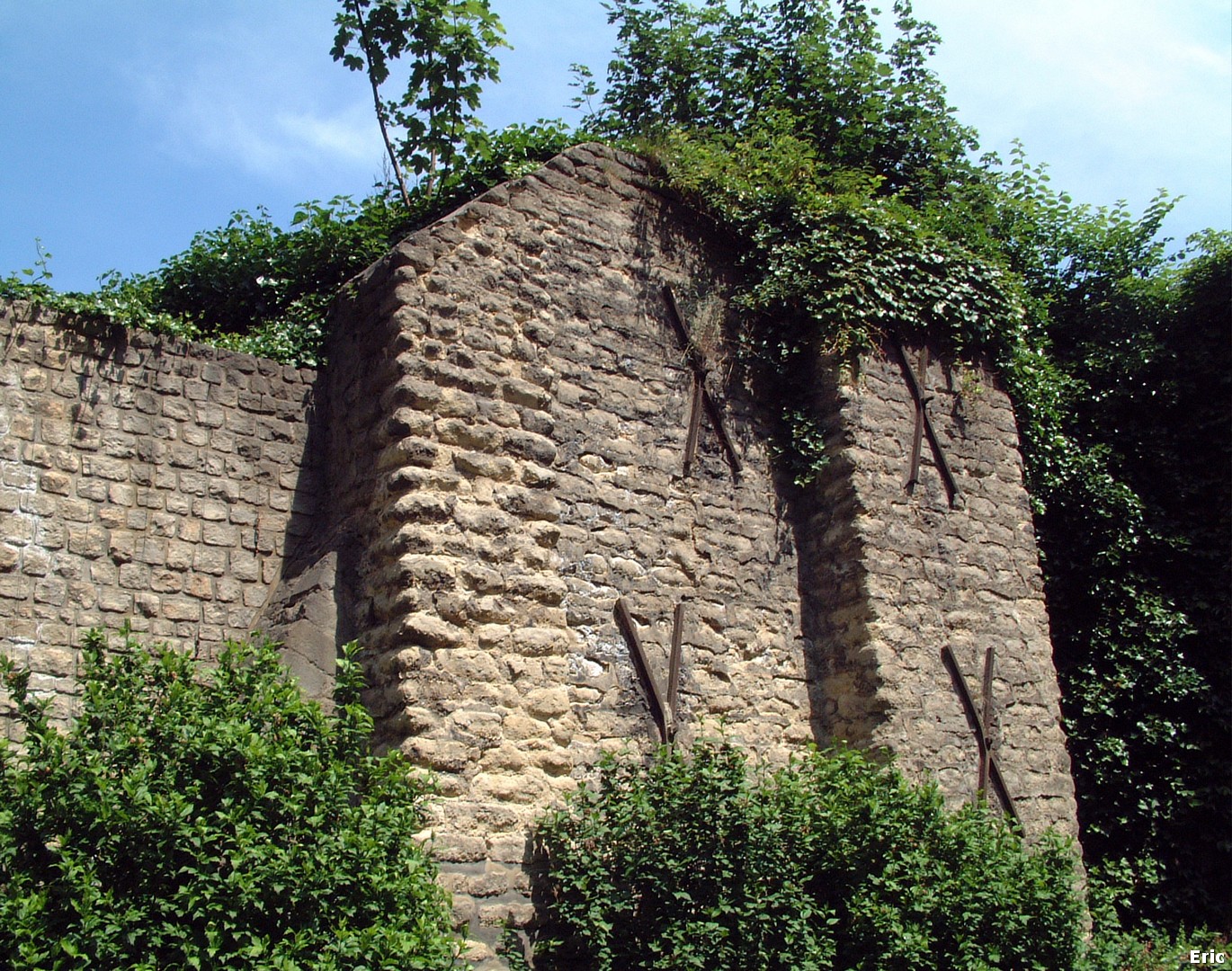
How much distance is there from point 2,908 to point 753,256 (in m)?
5.59

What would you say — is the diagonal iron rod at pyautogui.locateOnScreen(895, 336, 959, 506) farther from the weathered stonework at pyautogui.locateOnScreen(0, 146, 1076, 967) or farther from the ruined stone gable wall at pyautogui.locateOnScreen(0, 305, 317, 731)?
the ruined stone gable wall at pyautogui.locateOnScreen(0, 305, 317, 731)

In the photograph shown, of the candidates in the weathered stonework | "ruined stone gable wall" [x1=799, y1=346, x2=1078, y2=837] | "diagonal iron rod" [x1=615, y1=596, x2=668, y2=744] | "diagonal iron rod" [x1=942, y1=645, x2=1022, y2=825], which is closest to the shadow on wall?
the weathered stonework

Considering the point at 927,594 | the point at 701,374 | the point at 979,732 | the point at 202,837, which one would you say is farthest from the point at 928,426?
the point at 202,837

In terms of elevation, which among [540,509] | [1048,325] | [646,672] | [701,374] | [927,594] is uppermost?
[1048,325]

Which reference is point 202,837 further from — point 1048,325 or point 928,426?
point 1048,325

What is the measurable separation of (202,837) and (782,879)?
2.47 meters

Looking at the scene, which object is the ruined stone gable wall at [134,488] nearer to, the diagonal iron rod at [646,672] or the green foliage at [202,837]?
the green foliage at [202,837]

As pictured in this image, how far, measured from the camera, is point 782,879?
529 cm

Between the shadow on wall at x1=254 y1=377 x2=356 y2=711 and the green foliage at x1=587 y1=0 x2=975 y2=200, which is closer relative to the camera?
the shadow on wall at x1=254 y1=377 x2=356 y2=711

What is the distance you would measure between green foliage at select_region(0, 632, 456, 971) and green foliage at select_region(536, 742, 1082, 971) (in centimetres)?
88

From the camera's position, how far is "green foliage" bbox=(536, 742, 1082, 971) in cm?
511

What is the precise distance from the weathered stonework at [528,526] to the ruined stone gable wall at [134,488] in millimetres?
14

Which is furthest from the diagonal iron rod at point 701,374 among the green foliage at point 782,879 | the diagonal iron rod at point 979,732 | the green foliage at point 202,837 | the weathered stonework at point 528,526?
the green foliage at point 202,837

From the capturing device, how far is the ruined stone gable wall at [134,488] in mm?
5602
